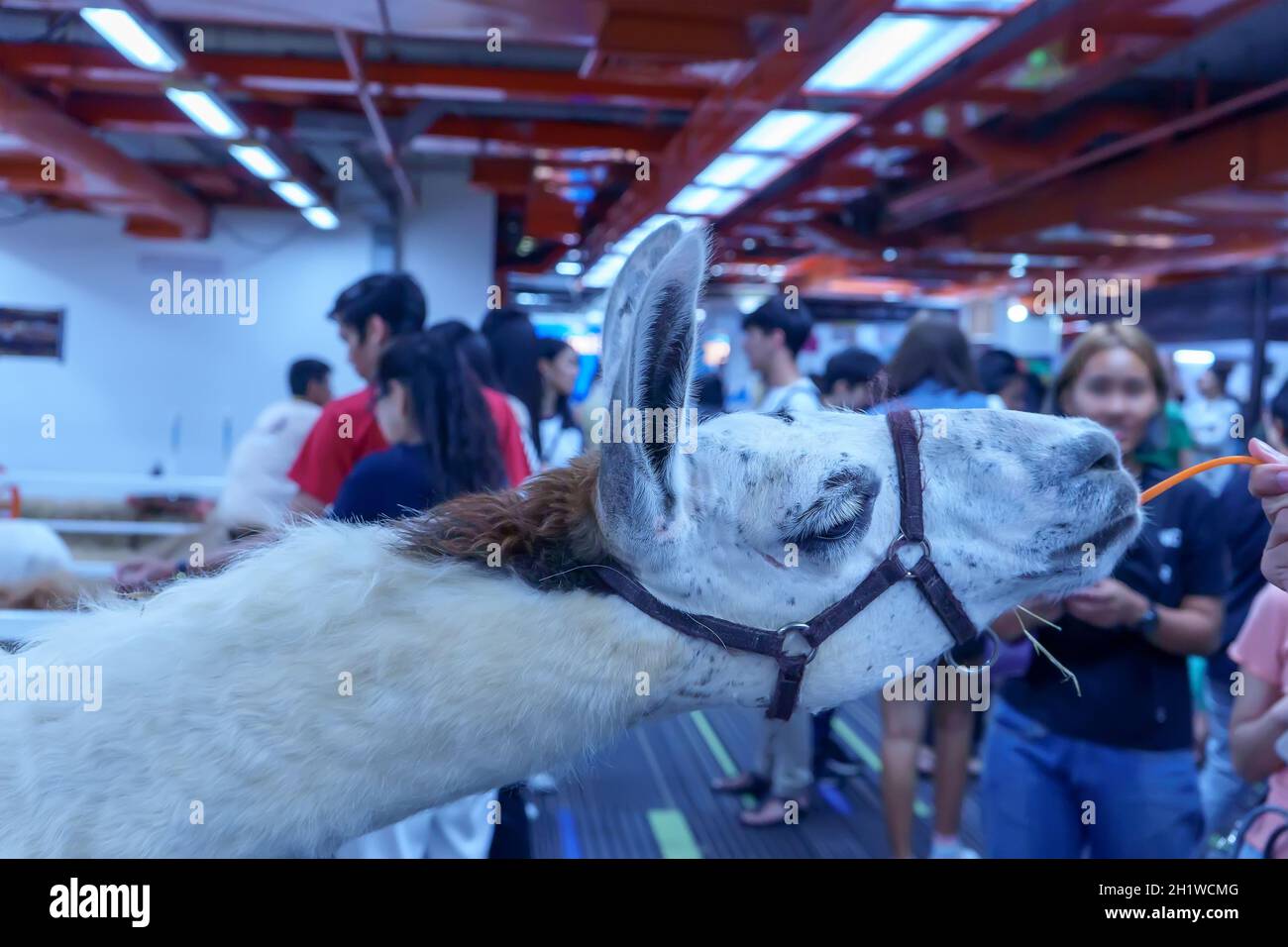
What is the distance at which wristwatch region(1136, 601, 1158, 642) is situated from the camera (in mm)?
2229

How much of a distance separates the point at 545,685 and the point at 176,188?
11.1 meters

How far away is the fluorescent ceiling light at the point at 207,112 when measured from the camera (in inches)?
240

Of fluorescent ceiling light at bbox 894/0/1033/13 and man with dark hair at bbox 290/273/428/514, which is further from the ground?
fluorescent ceiling light at bbox 894/0/1033/13

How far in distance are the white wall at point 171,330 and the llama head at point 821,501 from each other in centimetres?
1027

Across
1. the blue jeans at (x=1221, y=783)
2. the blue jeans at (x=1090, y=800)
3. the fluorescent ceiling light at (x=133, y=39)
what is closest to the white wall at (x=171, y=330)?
the fluorescent ceiling light at (x=133, y=39)

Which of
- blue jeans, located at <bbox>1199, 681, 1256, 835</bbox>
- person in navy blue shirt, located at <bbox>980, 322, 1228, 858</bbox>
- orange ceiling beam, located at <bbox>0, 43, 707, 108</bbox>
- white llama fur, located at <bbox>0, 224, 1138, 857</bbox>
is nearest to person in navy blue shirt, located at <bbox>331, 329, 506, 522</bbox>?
white llama fur, located at <bbox>0, 224, 1138, 857</bbox>

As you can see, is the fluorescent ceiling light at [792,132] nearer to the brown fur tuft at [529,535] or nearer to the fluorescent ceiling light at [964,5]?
the fluorescent ceiling light at [964,5]

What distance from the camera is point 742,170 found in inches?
295

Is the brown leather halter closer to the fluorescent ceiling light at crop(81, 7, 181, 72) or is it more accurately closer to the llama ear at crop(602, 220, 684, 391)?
the llama ear at crop(602, 220, 684, 391)

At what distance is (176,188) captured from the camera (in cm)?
1054

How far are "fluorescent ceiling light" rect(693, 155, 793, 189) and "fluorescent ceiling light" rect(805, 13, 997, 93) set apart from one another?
1669 millimetres
